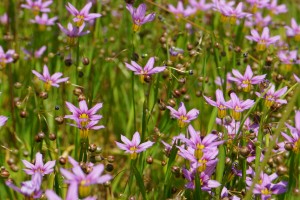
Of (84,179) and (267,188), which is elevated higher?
(84,179)

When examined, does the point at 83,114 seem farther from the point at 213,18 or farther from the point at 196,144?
the point at 213,18

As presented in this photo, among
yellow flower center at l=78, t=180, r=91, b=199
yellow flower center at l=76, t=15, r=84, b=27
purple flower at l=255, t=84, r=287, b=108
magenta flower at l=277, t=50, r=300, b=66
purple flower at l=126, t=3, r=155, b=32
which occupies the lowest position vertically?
yellow flower center at l=78, t=180, r=91, b=199

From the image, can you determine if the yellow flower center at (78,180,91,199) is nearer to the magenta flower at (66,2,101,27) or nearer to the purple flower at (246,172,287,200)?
the purple flower at (246,172,287,200)

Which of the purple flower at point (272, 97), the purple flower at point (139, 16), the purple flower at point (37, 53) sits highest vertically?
the purple flower at point (139, 16)

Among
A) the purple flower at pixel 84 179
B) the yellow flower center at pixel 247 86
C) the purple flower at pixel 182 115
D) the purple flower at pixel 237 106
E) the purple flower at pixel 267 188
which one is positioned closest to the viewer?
the purple flower at pixel 84 179

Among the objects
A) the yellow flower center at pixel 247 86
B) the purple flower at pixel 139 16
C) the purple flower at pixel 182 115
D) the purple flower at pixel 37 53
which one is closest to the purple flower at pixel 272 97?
the yellow flower center at pixel 247 86

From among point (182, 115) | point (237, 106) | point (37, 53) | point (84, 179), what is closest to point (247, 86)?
point (237, 106)

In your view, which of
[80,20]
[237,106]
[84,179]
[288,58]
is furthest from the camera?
[288,58]

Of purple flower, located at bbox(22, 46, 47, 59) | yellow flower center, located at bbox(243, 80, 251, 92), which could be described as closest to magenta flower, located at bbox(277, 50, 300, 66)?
yellow flower center, located at bbox(243, 80, 251, 92)

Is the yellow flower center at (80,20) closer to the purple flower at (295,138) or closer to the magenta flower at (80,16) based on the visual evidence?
the magenta flower at (80,16)

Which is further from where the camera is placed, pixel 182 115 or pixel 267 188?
pixel 182 115

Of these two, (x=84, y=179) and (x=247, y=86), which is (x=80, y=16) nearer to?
(x=247, y=86)
